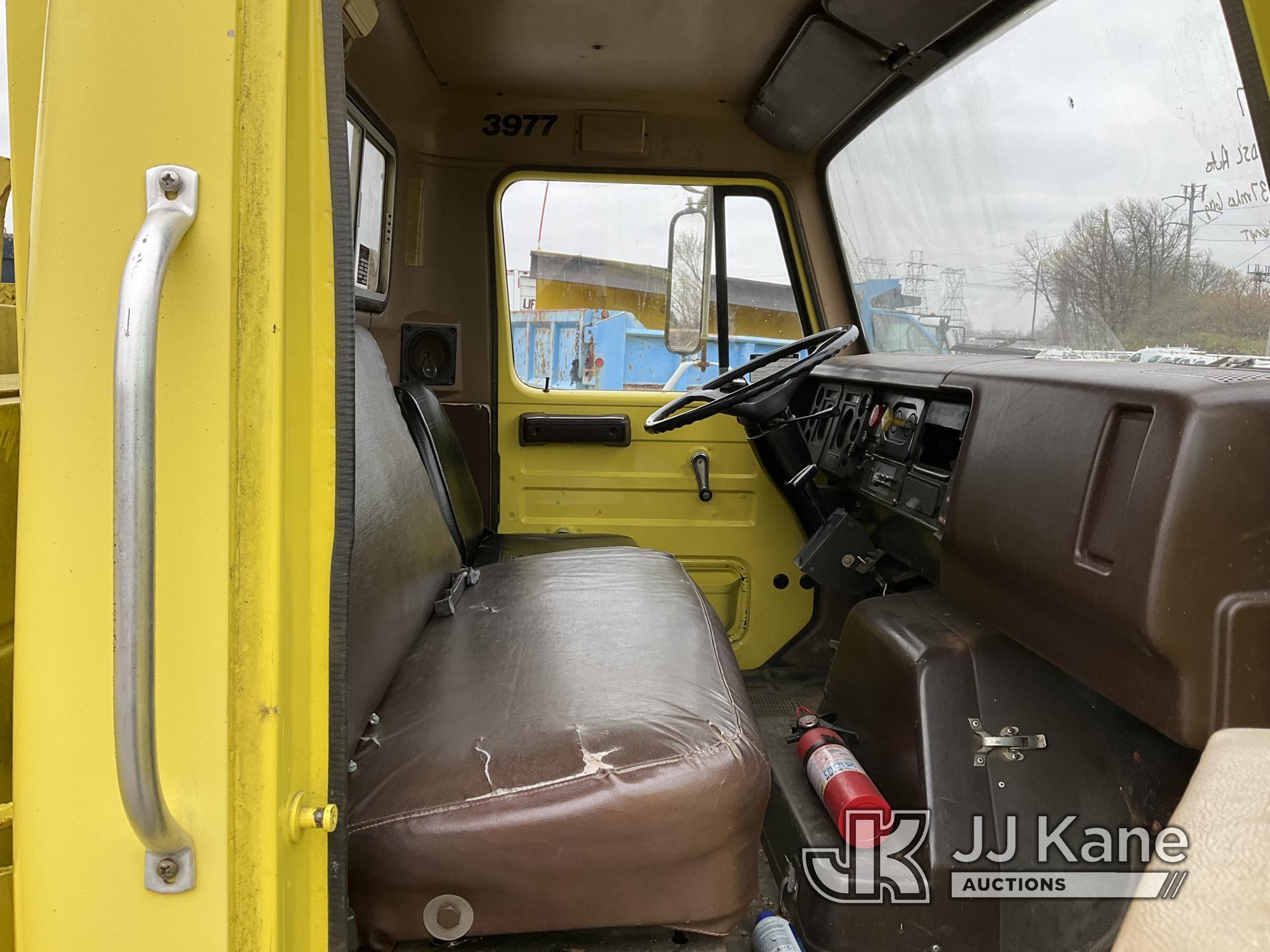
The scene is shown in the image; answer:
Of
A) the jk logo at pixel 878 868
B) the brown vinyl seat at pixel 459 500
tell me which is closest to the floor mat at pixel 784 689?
the brown vinyl seat at pixel 459 500

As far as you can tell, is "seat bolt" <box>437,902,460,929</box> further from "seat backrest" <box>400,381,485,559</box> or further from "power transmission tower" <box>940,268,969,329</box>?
"power transmission tower" <box>940,268,969,329</box>

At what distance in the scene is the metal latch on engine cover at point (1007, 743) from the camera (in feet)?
4.35

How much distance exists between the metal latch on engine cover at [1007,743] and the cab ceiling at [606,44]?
1.60 m

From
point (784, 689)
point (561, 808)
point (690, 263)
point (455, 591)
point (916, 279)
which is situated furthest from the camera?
point (690, 263)

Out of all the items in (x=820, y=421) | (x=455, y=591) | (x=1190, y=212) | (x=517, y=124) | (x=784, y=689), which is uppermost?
(x=517, y=124)

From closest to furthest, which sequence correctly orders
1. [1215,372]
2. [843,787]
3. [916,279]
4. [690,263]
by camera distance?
[1215,372] → [843,787] → [916,279] → [690,263]

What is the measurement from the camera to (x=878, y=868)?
4.27ft

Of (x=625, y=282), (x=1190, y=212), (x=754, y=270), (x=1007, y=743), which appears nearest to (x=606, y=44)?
(x=625, y=282)

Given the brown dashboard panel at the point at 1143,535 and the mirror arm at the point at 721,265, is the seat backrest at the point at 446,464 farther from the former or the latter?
the brown dashboard panel at the point at 1143,535

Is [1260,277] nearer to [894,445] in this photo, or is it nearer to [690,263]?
[894,445]

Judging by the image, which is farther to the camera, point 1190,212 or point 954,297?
point 954,297

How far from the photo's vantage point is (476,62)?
229 centimetres

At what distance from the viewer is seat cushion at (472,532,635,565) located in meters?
2.27

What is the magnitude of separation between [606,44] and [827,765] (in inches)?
71.4
